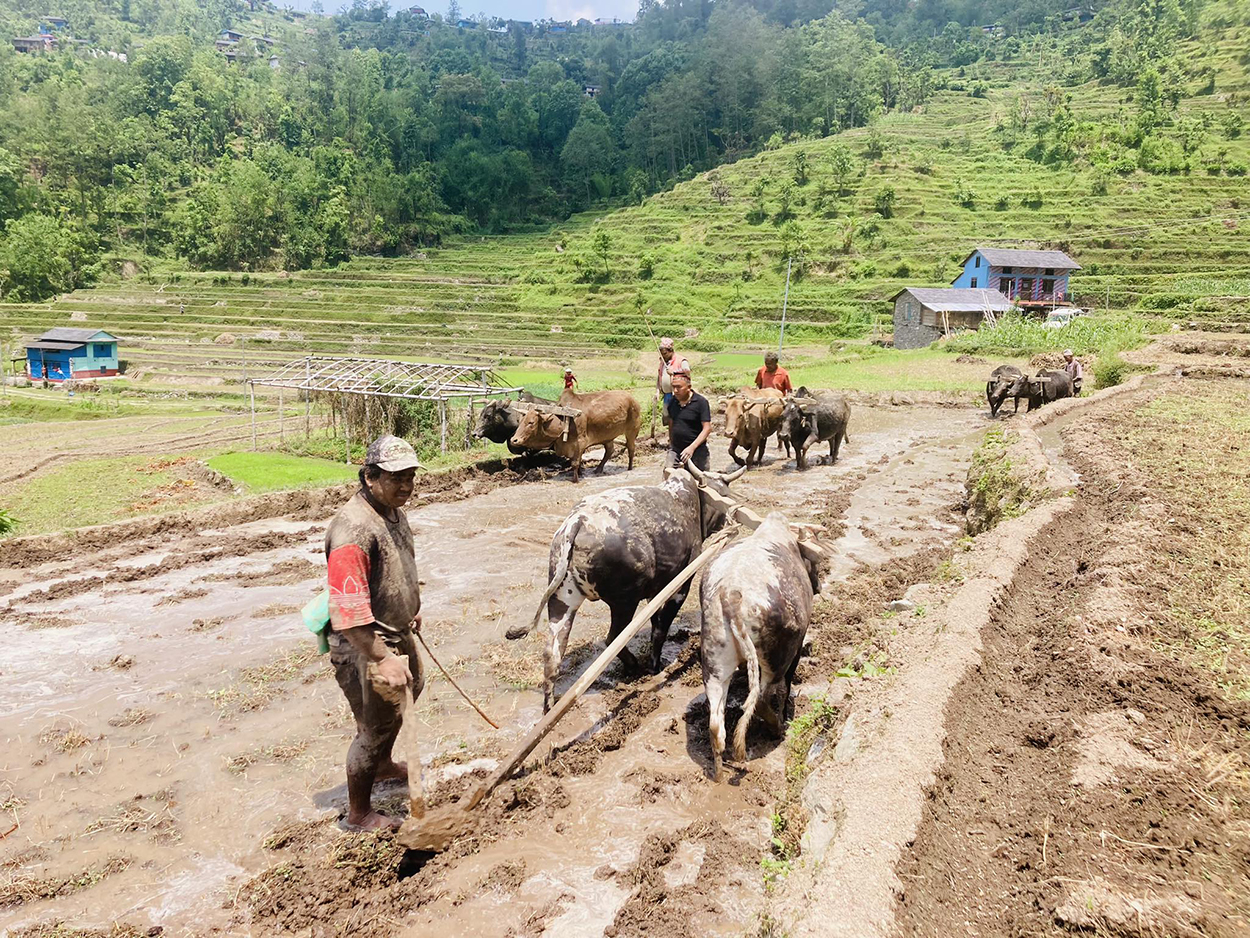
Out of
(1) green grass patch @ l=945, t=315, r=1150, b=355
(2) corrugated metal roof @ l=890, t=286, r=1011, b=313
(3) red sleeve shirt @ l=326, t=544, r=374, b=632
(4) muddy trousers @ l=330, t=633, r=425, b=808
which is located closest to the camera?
(3) red sleeve shirt @ l=326, t=544, r=374, b=632

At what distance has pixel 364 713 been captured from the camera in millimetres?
4457

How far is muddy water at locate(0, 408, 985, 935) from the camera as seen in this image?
420cm

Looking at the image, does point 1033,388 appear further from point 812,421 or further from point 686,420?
point 686,420

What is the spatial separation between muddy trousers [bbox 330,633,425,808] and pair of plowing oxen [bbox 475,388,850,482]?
9.34 m

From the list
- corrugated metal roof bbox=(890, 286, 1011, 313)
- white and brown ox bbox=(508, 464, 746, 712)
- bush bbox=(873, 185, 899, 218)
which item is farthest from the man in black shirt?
bush bbox=(873, 185, 899, 218)

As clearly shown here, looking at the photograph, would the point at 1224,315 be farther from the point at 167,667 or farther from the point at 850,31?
the point at 850,31

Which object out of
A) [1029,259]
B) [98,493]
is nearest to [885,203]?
[1029,259]

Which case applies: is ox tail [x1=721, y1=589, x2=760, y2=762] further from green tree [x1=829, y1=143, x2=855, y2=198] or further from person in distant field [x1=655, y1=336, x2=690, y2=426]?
green tree [x1=829, y1=143, x2=855, y2=198]

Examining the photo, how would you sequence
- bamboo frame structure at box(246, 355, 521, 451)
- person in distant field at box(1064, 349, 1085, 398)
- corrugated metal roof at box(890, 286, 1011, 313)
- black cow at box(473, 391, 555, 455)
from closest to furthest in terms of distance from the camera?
black cow at box(473, 391, 555, 455) < bamboo frame structure at box(246, 355, 521, 451) < person in distant field at box(1064, 349, 1085, 398) < corrugated metal roof at box(890, 286, 1011, 313)

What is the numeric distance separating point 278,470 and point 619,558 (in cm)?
1294

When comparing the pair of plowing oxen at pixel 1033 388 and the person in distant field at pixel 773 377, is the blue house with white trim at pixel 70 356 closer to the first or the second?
the person in distant field at pixel 773 377

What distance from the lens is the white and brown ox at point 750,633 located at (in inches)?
200

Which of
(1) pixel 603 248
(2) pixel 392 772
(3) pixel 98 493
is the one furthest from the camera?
(1) pixel 603 248

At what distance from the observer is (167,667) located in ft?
22.7
